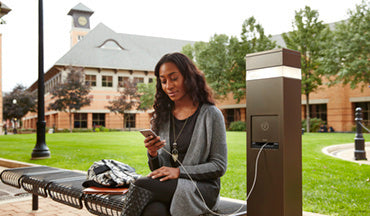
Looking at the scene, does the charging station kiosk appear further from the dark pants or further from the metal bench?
the dark pants

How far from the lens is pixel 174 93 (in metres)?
2.71

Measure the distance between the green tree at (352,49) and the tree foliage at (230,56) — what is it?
250 inches

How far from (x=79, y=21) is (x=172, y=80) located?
75.4 metres

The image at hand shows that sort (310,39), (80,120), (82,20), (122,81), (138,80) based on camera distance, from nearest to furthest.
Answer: (310,39) < (138,80) < (80,120) < (122,81) < (82,20)

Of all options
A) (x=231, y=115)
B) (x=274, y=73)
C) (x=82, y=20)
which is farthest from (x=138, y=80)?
(x=82, y=20)

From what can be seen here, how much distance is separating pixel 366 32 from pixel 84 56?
2991 cm

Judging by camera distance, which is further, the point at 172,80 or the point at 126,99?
the point at 126,99

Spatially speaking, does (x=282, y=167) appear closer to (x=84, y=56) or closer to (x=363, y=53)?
(x=363, y=53)

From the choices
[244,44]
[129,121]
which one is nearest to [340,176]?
[244,44]

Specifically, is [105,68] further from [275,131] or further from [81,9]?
[275,131]

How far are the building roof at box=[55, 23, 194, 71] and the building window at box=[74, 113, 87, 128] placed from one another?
A: 584cm

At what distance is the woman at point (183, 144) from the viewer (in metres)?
2.30

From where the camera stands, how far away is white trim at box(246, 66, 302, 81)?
223 cm

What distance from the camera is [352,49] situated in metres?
23.8
